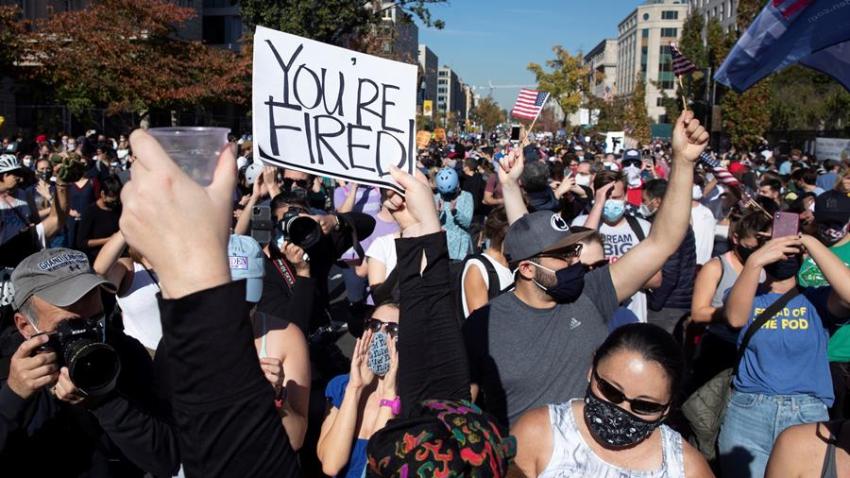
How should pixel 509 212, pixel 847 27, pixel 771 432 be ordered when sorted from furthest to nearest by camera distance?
pixel 847 27
pixel 509 212
pixel 771 432

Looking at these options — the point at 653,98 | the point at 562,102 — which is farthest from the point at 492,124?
the point at 562,102

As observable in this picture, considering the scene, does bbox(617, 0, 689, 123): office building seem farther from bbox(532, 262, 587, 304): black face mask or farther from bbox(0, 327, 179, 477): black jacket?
bbox(0, 327, 179, 477): black jacket

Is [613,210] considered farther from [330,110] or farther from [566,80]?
[566,80]

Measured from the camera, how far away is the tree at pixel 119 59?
24781 mm

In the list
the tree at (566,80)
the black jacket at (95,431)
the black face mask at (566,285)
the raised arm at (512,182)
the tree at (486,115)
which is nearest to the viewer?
the black jacket at (95,431)

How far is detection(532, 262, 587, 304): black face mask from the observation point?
323 cm

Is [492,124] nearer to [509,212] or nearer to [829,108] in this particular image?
[829,108]

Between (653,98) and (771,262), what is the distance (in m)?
120

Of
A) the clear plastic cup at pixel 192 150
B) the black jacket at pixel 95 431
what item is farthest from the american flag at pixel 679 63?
the clear plastic cup at pixel 192 150

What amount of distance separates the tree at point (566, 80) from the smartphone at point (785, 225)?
6812 cm

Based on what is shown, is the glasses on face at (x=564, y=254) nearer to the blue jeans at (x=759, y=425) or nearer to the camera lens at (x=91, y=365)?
the blue jeans at (x=759, y=425)

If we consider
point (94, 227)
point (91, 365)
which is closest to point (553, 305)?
point (91, 365)

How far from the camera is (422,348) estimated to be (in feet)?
7.13

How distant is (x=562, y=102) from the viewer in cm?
7031
